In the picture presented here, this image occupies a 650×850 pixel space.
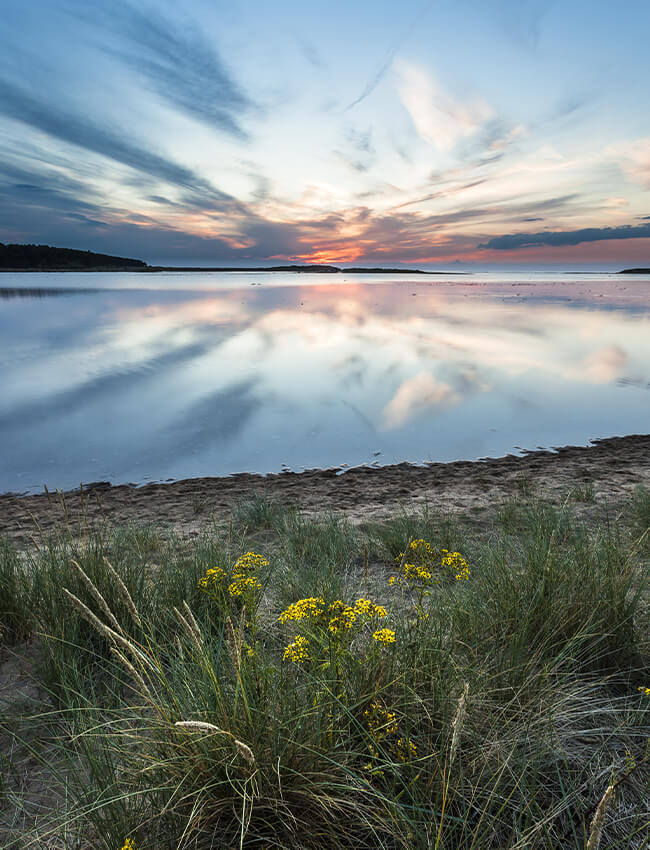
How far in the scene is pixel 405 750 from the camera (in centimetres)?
212

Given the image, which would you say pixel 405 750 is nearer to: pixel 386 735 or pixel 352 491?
pixel 386 735

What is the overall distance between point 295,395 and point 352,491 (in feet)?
22.5

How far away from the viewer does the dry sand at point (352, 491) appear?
22.5 feet

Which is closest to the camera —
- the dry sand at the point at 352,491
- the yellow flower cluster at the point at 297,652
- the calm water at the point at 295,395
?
the yellow flower cluster at the point at 297,652

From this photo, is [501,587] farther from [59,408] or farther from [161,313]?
[161,313]

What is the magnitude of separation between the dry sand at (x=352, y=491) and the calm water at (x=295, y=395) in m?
0.80

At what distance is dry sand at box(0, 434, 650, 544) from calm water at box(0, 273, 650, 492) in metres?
0.80

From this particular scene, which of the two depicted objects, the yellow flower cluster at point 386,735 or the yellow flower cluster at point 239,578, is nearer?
the yellow flower cluster at point 386,735

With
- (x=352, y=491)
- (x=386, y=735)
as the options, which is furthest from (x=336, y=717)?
(x=352, y=491)

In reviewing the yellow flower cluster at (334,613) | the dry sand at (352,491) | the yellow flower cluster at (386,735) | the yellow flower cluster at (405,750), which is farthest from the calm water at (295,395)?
the yellow flower cluster at (405,750)

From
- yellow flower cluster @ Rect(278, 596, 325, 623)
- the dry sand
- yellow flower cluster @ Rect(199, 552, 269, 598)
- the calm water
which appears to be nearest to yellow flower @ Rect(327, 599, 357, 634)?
yellow flower cluster @ Rect(278, 596, 325, 623)

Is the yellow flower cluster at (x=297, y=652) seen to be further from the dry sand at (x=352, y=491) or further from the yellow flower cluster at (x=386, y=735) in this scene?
the dry sand at (x=352, y=491)

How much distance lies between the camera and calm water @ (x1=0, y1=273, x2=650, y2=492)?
10227 mm

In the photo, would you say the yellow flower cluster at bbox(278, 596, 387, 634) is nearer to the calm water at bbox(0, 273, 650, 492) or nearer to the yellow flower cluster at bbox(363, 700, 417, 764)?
the yellow flower cluster at bbox(363, 700, 417, 764)
